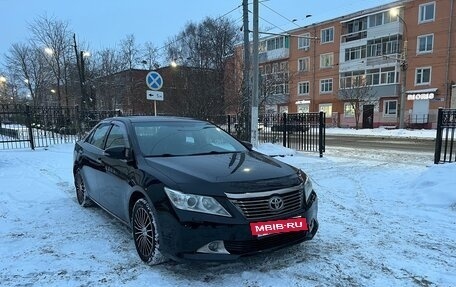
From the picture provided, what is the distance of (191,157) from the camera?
13.8ft

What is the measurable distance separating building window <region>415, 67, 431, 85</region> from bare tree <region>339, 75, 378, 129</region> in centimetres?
434

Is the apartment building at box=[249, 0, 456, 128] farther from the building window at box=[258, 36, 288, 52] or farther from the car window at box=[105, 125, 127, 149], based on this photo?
the car window at box=[105, 125, 127, 149]

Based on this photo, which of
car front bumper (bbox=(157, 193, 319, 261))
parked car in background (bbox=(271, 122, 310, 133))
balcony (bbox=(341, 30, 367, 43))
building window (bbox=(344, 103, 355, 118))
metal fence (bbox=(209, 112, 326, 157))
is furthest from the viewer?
building window (bbox=(344, 103, 355, 118))

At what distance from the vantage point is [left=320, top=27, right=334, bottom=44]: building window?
42.4m

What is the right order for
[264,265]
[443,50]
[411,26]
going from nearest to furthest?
[264,265] < [443,50] < [411,26]

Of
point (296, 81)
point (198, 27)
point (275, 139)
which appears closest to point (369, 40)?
point (296, 81)

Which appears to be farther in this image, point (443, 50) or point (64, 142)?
point (443, 50)

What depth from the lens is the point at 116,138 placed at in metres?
4.88

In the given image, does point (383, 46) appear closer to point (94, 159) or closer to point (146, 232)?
point (94, 159)

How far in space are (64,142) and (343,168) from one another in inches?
524

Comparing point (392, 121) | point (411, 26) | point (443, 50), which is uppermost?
point (411, 26)

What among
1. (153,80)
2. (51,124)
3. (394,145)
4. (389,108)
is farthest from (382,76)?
(51,124)

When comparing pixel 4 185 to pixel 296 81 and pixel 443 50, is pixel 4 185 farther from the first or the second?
pixel 296 81

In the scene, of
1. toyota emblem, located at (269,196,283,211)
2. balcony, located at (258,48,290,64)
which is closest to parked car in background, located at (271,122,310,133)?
toyota emblem, located at (269,196,283,211)
